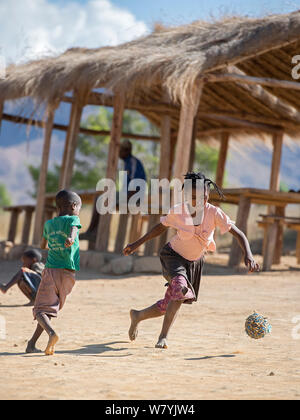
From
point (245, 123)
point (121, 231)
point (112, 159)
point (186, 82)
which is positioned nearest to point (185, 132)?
point (186, 82)

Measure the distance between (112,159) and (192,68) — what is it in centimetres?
241

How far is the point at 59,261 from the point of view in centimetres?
502

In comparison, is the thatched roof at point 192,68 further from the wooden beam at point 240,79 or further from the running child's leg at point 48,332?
the running child's leg at point 48,332

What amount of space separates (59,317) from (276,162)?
9.35 meters

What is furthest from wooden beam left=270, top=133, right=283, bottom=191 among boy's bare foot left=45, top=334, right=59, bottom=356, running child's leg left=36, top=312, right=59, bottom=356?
boy's bare foot left=45, top=334, right=59, bottom=356

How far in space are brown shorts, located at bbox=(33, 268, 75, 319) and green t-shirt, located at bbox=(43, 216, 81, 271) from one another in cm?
5

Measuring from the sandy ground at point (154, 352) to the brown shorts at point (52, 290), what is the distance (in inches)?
12.6

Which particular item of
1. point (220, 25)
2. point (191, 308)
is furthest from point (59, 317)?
point (220, 25)

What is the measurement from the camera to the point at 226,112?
1423 cm

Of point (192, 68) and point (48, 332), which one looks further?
point (192, 68)

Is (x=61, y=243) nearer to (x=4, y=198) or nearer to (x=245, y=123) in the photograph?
(x=245, y=123)

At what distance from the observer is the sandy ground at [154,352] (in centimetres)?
360

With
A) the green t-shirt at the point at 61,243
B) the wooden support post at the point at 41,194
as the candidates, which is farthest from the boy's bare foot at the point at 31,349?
the wooden support post at the point at 41,194
